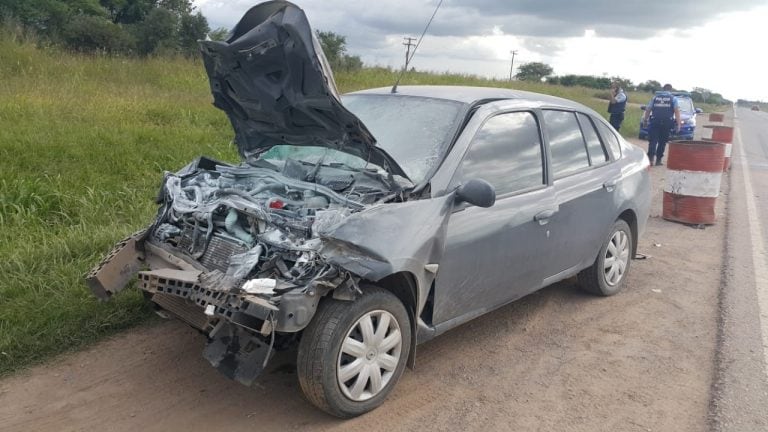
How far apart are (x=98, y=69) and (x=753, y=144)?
2271 cm

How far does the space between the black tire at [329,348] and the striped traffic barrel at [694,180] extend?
6.57 meters

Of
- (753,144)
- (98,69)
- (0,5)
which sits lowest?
(753,144)

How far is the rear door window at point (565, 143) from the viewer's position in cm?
464

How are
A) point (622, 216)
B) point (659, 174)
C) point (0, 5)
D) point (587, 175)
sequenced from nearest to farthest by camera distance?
1. point (587, 175)
2. point (622, 216)
3. point (659, 174)
4. point (0, 5)

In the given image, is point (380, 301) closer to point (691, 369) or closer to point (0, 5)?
point (691, 369)

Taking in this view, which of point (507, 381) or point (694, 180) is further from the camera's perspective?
point (694, 180)

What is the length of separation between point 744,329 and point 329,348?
11.5 feet

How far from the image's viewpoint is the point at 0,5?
2844 centimetres

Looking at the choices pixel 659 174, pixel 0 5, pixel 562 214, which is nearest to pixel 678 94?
pixel 659 174

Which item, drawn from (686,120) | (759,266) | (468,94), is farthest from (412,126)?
(686,120)

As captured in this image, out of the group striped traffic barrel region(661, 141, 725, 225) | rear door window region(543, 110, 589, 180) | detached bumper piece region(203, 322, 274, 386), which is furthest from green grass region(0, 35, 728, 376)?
striped traffic barrel region(661, 141, 725, 225)

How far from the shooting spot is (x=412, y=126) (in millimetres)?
4172

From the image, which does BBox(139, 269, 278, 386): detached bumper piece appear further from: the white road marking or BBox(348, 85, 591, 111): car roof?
the white road marking

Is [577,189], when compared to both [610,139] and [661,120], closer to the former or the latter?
[610,139]
